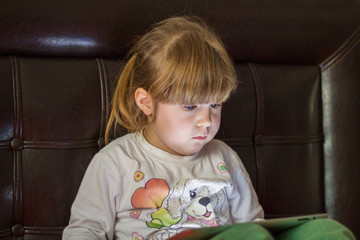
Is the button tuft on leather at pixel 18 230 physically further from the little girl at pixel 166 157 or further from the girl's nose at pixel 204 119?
the girl's nose at pixel 204 119

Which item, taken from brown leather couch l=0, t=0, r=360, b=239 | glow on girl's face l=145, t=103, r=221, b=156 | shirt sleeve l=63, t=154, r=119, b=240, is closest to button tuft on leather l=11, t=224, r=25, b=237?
brown leather couch l=0, t=0, r=360, b=239

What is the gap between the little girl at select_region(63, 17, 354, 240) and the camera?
114cm

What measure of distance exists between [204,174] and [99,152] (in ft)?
0.87

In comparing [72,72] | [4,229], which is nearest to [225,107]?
[72,72]

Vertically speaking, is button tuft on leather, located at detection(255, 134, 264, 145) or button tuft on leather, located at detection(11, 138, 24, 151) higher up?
button tuft on leather, located at detection(11, 138, 24, 151)

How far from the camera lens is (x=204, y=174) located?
4.08 feet

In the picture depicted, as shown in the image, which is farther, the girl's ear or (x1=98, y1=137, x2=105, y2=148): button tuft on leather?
(x1=98, y1=137, x2=105, y2=148): button tuft on leather

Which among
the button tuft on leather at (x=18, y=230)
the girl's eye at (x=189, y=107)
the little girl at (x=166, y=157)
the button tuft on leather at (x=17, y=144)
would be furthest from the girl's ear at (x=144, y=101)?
the button tuft on leather at (x=18, y=230)

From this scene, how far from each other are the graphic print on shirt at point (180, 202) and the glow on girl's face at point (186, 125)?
89mm

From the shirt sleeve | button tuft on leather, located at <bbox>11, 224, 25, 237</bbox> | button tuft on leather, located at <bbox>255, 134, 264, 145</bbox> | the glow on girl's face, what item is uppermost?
the glow on girl's face

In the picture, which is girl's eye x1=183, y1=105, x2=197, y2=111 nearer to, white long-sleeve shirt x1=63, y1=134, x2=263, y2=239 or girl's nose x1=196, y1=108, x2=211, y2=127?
girl's nose x1=196, y1=108, x2=211, y2=127

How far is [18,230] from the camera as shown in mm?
1249

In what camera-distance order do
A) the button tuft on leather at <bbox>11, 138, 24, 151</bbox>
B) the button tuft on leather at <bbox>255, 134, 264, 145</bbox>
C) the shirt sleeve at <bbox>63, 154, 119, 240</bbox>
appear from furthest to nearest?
the button tuft on leather at <bbox>255, 134, 264, 145</bbox>, the button tuft on leather at <bbox>11, 138, 24, 151</bbox>, the shirt sleeve at <bbox>63, 154, 119, 240</bbox>

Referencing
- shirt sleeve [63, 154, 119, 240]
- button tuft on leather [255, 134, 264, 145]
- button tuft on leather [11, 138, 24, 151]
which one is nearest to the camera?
shirt sleeve [63, 154, 119, 240]
